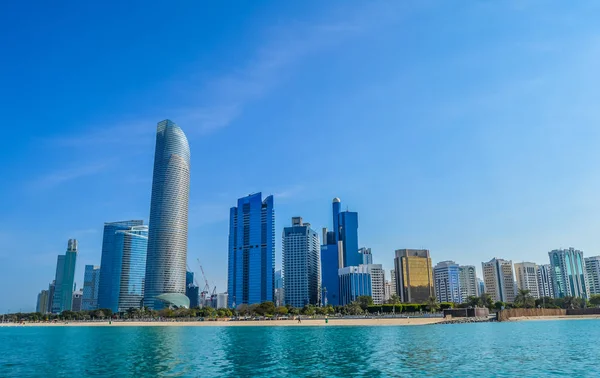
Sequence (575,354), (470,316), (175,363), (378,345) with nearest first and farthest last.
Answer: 1. (175,363)
2. (575,354)
3. (378,345)
4. (470,316)

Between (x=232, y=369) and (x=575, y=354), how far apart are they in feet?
137

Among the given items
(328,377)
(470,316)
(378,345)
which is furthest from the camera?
(470,316)

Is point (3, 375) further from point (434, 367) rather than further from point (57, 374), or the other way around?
point (434, 367)

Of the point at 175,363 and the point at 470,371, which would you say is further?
the point at 175,363

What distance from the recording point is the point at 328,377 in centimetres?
4166

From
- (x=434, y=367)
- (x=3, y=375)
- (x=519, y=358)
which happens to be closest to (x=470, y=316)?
(x=519, y=358)

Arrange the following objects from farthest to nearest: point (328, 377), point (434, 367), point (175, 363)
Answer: point (175, 363) < point (434, 367) < point (328, 377)

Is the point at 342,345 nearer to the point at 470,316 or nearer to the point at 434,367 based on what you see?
the point at 434,367

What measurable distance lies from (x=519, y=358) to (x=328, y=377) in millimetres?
25632

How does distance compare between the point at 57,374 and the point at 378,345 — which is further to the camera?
the point at 378,345

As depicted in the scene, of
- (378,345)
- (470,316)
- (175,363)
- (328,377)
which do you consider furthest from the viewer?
(470,316)

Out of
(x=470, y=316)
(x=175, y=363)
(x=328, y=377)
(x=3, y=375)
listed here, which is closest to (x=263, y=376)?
(x=328, y=377)

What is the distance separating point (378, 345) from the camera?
232ft

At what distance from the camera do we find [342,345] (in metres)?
72.2
